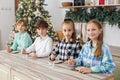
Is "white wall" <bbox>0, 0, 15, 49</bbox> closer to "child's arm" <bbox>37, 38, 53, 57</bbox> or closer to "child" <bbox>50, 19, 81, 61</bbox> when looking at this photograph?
"child's arm" <bbox>37, 38, 53, 57</bbox>

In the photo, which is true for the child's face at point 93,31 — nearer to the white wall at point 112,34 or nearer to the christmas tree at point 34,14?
the white wall at point 112,34

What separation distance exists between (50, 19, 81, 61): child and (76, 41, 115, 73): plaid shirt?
0.28 meters

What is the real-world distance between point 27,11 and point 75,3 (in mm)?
1148

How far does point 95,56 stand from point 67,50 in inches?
20.6

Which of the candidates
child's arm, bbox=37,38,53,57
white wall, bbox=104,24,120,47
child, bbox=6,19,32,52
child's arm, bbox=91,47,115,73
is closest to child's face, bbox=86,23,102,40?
child's arm, bbox=91,47,115,73

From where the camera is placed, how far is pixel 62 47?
91.0 inches

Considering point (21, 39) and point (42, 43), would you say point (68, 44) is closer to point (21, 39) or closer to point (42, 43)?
point (42, 43)

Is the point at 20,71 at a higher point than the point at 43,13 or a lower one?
lower

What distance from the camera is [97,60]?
1812 millimetres

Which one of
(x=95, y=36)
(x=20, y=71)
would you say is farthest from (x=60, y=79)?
(x=95, y=36)

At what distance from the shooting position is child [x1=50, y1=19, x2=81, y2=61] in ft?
7.23

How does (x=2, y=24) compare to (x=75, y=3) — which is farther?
(x=2, y=24)

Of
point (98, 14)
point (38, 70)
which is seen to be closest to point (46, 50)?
point (38, 70)

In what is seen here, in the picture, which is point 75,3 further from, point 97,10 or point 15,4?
point 15,4
